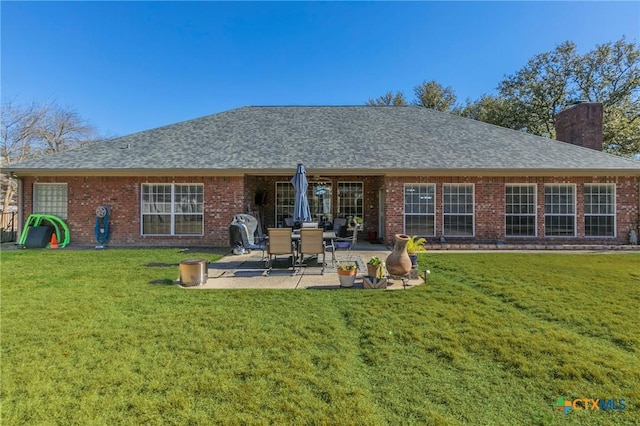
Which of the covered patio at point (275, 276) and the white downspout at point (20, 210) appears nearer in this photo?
the covered patio at point (275, 276)

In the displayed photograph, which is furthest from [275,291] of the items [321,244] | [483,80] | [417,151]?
[483,80]

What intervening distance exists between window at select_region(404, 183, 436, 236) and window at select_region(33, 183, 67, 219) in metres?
13.0

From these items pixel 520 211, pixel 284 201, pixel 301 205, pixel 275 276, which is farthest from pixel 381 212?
pixel 275 276

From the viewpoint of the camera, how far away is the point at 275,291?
20.3 ft

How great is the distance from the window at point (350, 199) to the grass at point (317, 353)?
8229 mm

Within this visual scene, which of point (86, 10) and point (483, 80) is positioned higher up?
point (483, 80)

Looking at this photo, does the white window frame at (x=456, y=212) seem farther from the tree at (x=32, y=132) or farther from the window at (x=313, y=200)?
the tree at (x=32, y=132)

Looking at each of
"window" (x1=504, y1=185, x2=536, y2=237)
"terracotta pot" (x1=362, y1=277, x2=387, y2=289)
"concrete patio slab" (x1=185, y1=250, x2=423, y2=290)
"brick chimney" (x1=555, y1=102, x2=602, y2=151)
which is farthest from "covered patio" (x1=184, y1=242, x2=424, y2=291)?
"brick chimney" (x1=555, y1=102, x2=602, y2=151)

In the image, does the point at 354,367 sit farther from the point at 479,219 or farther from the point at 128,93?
the point at 128,93

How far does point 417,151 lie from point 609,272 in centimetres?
711

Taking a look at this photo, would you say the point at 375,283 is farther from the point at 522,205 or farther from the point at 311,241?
the point at 522,205

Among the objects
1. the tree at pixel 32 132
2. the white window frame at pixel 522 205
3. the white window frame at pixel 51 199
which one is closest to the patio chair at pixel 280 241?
the white window frame at pixel 522 205

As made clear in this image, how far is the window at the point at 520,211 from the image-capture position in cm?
1218

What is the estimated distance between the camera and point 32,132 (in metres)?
27.7
